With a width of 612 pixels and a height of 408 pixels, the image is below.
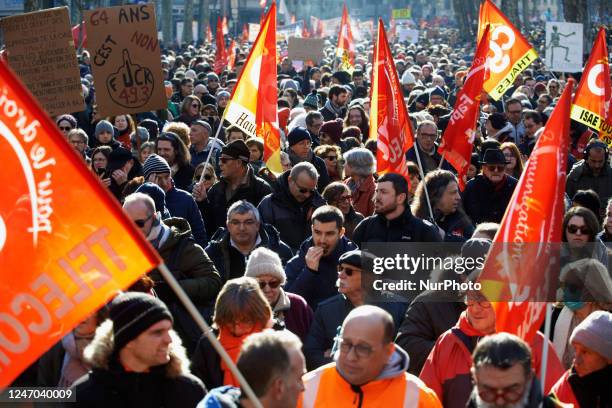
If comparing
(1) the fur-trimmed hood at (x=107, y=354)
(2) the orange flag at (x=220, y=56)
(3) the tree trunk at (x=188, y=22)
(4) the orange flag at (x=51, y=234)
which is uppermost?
(4) the orange flag at (x=51, y=234)

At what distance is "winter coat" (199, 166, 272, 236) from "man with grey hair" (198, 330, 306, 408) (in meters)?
5.16

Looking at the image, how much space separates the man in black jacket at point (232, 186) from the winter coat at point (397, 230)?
5.37 feet

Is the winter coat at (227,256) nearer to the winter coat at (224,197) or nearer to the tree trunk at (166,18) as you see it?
the winter coat at (224,197)

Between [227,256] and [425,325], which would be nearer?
[425,325]

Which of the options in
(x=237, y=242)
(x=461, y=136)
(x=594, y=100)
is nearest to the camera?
(x=237, y=242)

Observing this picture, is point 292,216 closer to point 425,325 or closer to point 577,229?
point 577,229

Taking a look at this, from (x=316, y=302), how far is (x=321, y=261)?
0.23 metres

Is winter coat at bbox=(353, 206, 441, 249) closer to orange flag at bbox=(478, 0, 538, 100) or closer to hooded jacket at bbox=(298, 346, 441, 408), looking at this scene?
hooded jacket at bbox=(298, 346, 441, 408)

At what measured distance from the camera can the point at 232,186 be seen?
9.41 metres

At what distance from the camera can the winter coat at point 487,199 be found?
9.41 meters

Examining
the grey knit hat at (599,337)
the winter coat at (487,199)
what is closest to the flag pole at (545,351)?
the grey knit hat at (599,337)

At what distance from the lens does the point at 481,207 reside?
9.48 m

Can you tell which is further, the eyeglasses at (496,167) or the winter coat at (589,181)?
the winter coat at (589,181)

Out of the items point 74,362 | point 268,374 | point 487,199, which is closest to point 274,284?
point 74,362
